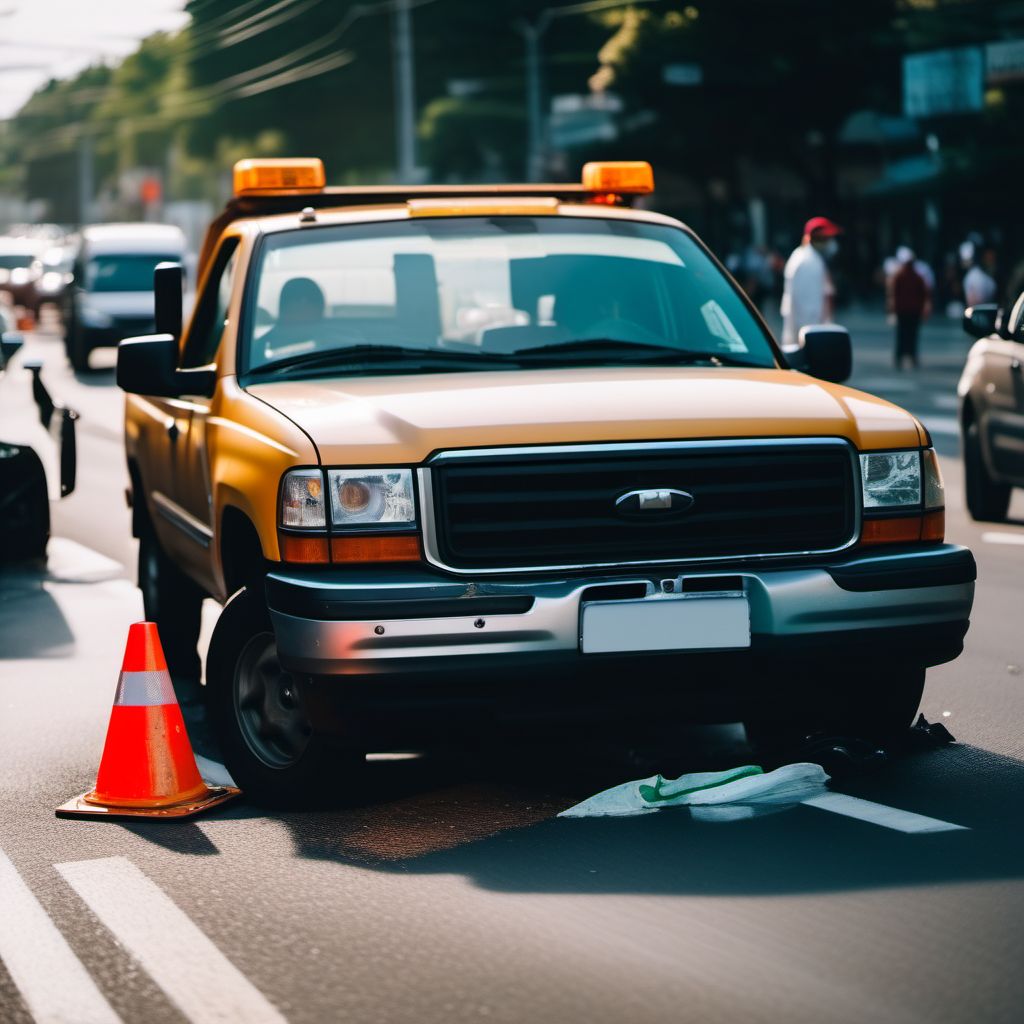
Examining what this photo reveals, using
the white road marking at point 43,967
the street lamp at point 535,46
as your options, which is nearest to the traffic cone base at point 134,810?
the white road marking at point 43,967

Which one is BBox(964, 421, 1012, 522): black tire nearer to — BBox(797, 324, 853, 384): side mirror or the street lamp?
BBox(797, 324, 853, 384): side mirror

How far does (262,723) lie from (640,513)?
1.30 m

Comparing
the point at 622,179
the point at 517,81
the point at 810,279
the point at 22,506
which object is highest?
the point at 517,81

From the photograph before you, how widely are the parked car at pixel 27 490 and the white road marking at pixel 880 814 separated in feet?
22.9

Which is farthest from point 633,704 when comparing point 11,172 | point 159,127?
point 11,172

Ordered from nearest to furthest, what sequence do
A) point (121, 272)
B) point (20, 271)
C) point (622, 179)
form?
point (622, 179), point (121, 272), point (20, 271)

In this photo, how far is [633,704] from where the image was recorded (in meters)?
6.01

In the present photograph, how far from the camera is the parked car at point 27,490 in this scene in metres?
12.5

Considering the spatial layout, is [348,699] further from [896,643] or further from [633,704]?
[896,643]

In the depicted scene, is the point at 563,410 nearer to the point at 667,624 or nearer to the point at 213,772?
the point at 667,624

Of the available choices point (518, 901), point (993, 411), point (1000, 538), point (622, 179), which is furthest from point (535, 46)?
point (518, 901)

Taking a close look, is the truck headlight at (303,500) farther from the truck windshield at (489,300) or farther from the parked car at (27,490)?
the parked car at (27,490)

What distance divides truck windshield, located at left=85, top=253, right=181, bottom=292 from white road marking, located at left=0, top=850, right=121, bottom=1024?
98.5 ft

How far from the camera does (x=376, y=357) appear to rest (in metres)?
6.96
